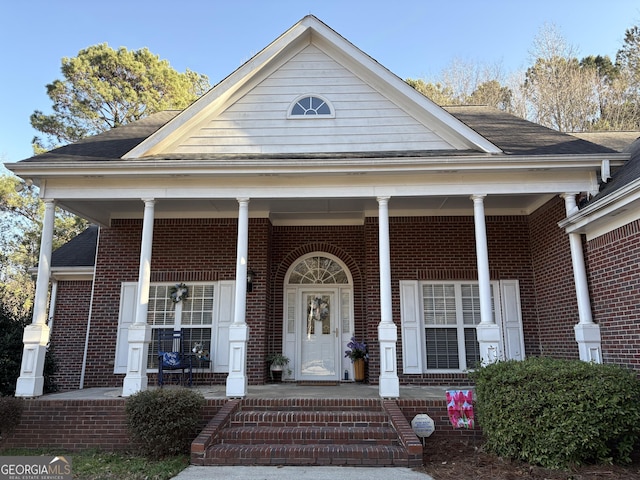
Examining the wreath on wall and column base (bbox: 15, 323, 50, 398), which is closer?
column base (bbox: 15, 323, 50, 398)

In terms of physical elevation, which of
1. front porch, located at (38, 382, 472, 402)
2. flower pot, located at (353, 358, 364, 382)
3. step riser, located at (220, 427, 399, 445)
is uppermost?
flower pot, located at (353, 358, 364, 382)

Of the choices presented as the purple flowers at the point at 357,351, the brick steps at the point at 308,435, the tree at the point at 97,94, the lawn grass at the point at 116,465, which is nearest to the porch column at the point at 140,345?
the lawn grass at the point at 116,465

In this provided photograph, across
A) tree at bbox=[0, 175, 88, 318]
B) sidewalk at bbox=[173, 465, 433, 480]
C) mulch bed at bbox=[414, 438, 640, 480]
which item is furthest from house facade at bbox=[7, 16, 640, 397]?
tree at bbox=[0, 175, 88, 318]

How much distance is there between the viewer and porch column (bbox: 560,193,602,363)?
21.7 ft

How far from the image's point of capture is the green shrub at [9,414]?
20.3ft

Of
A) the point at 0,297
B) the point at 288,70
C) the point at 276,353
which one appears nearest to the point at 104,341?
the point at 0,297

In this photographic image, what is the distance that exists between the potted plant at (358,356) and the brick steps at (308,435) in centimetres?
253

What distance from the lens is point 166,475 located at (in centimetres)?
483

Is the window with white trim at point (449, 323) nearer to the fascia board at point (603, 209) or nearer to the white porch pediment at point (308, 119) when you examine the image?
the fascia board at point (603, 209)

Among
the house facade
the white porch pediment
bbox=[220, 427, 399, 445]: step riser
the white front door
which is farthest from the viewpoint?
the white front door

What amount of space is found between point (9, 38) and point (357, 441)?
45.5 ft

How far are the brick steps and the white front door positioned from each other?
2.96 metres

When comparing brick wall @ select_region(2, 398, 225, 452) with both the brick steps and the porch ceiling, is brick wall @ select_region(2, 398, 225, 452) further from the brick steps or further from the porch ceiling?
the porch ceiling

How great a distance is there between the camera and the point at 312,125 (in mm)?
8273
